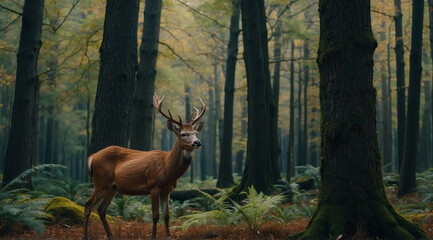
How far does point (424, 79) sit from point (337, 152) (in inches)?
1096

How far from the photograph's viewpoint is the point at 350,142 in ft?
19.2

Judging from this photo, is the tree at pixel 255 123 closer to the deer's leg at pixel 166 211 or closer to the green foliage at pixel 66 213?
the green foliage at pixel 66 213

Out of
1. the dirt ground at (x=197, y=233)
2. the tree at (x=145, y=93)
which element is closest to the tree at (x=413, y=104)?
the dirt ground at (x=197, y=233)

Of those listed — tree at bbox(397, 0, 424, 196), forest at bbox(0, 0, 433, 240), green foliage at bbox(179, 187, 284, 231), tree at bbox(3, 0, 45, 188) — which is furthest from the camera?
tree at bbox(397, 0, 424, 196)

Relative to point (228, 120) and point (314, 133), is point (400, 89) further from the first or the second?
point (314, 133)

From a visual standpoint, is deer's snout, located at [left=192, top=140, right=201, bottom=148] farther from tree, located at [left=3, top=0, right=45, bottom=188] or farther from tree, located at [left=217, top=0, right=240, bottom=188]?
tree, located at [left=217, top=0, right=240, bottom=188]

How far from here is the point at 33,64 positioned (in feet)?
36.9

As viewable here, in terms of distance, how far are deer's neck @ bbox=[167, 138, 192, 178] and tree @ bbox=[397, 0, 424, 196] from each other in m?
8.68

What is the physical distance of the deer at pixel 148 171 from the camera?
677 centimetres

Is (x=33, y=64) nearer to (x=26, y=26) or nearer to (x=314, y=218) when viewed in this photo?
(x=26, y=26)

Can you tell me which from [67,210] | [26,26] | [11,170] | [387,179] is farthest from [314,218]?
[387,179]

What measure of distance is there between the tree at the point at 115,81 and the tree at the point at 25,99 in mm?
2137

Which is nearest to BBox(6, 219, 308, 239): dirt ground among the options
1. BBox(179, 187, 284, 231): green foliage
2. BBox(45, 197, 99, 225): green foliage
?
BBox(179, 187, 284, 231): green foliage

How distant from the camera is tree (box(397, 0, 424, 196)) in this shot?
490 inches
